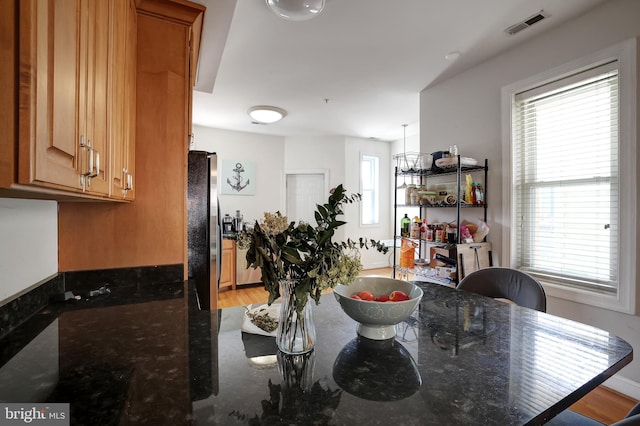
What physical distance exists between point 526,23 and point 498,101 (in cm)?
59

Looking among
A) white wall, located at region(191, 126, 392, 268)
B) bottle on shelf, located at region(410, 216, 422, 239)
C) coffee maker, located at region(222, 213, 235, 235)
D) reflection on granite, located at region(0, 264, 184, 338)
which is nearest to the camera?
reflection on granite, located at region(0, 264, 184, 338)

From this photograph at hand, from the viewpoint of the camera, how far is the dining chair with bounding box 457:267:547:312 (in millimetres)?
1353

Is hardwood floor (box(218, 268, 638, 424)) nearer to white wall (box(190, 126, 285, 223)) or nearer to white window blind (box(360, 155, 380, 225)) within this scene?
white window blind (box(360, 155, 380, 225))

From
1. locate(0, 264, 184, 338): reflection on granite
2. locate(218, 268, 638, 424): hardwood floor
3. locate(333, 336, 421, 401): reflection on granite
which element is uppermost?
locate(0, 264, 184, 338): reflection on granite

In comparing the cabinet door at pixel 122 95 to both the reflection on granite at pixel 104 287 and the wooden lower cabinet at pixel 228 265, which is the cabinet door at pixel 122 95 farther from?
the wooden lower cabinet at pixel 228 265

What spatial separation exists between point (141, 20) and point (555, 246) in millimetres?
3005

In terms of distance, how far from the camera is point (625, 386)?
188 cm

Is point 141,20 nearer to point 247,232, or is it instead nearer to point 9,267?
point 9,267

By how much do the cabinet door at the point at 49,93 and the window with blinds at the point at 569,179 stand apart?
2687 mm

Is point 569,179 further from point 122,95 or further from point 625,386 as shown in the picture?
point 122,95

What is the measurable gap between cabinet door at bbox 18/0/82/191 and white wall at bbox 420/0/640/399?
2.75 metres

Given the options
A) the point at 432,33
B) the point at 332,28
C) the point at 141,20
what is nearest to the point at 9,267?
the point at 141,20

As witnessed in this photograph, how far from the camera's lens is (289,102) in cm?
376

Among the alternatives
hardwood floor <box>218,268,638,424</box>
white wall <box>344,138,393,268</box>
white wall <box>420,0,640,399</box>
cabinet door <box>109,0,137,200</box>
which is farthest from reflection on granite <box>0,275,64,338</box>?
white wall <box>344,138,393,268</box>
